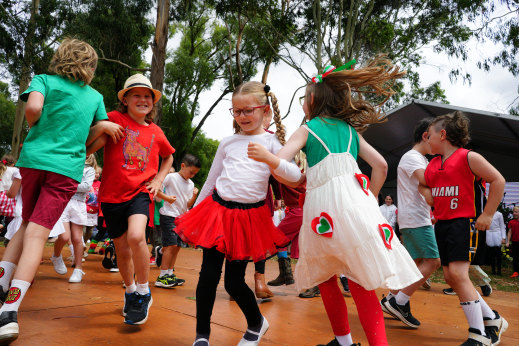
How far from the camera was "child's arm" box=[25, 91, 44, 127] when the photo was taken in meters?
2.67

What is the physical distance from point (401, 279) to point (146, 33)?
715 inches

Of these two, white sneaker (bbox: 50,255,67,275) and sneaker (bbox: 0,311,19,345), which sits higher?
sneaker (bbox: 0,311,19,345)

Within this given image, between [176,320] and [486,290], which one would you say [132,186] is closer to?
[176,320]

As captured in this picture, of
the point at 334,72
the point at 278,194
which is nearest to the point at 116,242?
the point at 278,194

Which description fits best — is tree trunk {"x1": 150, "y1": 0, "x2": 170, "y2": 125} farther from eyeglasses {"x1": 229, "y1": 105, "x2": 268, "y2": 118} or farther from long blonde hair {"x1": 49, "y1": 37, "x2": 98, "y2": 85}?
eyeglasses {"x1": 229, "y1": 105, "x2": 268, "y2": 118}

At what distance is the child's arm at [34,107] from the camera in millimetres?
2668

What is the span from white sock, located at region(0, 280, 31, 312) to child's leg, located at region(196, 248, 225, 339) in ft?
3.42

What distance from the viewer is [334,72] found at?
8.30 ft

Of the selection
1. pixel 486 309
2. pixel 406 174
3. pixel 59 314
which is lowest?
pixel 59 314

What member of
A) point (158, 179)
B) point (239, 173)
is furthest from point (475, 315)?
point (158, 179)

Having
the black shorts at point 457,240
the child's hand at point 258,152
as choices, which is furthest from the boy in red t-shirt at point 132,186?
the black shorts at point 457,240

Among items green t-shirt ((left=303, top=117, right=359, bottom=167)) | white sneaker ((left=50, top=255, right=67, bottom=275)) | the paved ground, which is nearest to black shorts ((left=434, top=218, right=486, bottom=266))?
the paved ground

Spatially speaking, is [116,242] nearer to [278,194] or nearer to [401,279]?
[278,194]

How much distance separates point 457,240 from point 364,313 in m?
1.31
